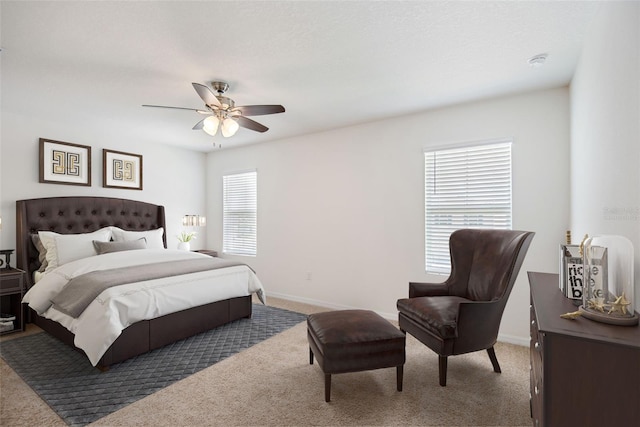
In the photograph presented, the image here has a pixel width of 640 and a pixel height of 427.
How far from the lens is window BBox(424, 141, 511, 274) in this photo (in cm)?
321

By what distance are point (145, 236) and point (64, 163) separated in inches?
51.8

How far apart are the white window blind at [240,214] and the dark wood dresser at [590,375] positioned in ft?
15.0

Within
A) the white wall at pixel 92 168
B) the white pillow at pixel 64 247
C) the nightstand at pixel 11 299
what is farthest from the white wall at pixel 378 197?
the nightstand at pixel 11 299

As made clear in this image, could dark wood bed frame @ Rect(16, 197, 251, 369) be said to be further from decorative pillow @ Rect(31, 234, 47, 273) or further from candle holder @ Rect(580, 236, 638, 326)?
candle holder @ Rect(580, 236, 638, 326)

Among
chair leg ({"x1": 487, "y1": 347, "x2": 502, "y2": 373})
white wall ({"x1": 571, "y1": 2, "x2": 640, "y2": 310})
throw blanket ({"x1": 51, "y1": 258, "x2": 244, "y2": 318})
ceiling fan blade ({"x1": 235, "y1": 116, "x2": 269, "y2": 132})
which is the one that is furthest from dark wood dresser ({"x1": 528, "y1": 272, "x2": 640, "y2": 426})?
throw blanket ({"x1": 51, "y1": 258, "x2": 244, "y2": 318})

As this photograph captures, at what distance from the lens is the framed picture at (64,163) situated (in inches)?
151

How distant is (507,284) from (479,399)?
0.82 m

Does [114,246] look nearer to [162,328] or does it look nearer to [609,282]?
[162,328]

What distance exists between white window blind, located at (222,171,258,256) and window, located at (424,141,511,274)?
9.36 feet

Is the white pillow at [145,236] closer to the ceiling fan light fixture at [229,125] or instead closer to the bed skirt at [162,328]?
the bed skirt at [162,328]

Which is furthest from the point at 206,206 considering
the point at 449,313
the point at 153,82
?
the point at 449,313

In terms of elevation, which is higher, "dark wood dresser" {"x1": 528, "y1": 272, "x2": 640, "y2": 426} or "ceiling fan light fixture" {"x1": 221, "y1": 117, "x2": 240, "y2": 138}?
"ceiling fan light fixture" {"x1": 221, "y1": 117, "x2": 240, "y2": 138}

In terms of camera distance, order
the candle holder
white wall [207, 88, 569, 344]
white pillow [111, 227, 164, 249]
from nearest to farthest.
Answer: the candle holder → white wall [207, 88, 569, 344] → white pillow [111, 227, 164, 249]

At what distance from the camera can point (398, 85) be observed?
290 centimetres
